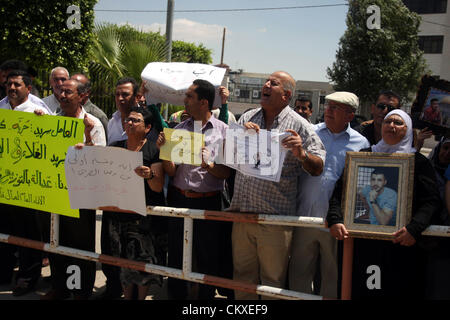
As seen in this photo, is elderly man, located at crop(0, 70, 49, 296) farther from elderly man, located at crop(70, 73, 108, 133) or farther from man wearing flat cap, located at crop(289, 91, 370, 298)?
man wearing flat cap, located at crop(289, 91, 370, 298)

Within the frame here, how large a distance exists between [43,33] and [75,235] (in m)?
6.77

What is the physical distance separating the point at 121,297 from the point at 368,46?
21.3 m

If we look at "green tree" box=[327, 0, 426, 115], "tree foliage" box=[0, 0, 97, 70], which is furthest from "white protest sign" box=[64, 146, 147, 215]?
"green tree" box=[327, 0, 426, 115]

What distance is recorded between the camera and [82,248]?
384 cm

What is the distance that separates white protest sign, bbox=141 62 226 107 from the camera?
3652 millimetres

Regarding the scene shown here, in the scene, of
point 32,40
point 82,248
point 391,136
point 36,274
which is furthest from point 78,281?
point 32,40

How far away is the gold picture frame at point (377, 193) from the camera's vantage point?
261 cm

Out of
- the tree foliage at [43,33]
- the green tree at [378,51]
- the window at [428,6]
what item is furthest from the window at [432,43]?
the tree foliage at [43,33]

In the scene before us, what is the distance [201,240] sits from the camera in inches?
136

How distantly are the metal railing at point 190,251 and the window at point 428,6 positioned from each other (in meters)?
35.9

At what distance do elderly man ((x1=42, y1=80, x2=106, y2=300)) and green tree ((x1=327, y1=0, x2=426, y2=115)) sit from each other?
20500mm

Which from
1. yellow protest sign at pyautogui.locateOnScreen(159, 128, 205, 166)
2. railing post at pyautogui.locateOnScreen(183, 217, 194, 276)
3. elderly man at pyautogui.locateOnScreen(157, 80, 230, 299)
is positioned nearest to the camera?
yellow protest sign at pyautogui.locateOnScreen(159, 128, 205, 166)

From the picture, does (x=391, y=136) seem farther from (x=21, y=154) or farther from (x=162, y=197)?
(x=21, y=154)

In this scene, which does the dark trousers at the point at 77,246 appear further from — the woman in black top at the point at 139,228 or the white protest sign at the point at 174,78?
the white protest sign at the point at 174,78
